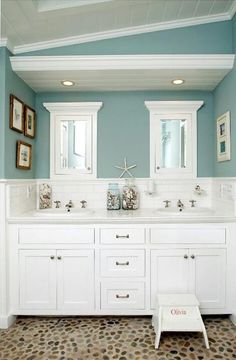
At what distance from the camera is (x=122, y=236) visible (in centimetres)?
216

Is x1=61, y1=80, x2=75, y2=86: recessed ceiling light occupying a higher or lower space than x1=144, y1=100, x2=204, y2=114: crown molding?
higher

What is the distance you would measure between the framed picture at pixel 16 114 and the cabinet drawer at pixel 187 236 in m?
1.53

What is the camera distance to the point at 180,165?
275 cm

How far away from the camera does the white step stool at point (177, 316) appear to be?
1873 mm

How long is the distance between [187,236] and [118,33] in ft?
6.23

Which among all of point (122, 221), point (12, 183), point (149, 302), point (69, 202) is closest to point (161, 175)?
point (122, 221)

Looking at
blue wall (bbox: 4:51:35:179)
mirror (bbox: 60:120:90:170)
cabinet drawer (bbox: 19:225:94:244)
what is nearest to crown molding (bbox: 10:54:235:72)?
blue wall (bbox: 4:51:35:179)

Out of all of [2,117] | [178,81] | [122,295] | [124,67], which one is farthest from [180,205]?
[2,117]

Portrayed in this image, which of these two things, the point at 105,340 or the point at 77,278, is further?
the point at 77,278

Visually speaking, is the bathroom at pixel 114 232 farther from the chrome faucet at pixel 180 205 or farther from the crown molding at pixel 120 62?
the chrome faucet at pixel 180 205

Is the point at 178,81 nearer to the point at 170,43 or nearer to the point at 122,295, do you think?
the point at 170,43

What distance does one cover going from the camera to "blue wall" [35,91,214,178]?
2.74 m

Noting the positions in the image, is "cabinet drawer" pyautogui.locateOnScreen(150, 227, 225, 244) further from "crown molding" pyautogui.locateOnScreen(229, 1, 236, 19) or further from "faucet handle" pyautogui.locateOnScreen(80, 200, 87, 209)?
"crown molding" pyautogui.locateOnScreen(229, 1, 236, 19)

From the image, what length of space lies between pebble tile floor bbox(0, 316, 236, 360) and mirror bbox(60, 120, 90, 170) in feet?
4.93
